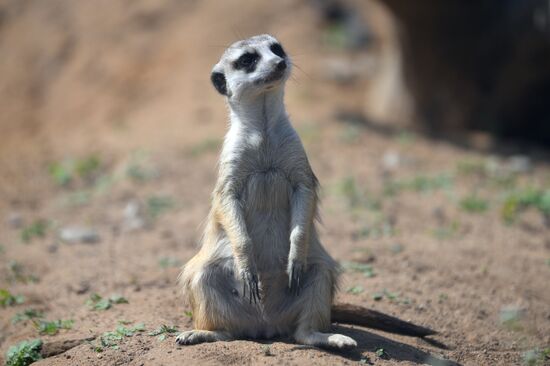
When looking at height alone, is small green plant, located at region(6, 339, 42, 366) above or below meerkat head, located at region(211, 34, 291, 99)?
below

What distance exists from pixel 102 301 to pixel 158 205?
9.12ft

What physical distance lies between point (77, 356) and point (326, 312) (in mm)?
1434

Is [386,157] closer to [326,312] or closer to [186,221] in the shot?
[186,221]

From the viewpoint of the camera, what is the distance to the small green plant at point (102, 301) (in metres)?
4.85

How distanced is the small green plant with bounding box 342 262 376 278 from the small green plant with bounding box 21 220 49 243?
3195 mm

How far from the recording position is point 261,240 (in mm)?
4242

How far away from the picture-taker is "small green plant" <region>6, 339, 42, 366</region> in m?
4.25

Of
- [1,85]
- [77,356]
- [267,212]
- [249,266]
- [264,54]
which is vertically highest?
[1,85]

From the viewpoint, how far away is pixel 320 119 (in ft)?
32.0

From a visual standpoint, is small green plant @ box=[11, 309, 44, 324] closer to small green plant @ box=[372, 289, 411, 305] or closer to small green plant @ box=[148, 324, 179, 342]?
small green plant @ box=[148, 324, 179, 342]

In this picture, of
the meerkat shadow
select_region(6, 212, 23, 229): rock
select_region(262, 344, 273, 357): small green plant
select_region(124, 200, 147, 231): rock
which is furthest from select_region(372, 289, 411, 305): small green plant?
select_region(6, 212, 23, 229): rock

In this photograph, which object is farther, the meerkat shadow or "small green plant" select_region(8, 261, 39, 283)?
"small green plant" select_region(8, 261, 39, 283)

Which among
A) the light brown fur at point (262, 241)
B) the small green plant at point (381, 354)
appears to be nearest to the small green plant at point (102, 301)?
the light brown fur at point (262, 241)

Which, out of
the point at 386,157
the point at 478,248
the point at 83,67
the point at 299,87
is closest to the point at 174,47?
the point at 83,67
